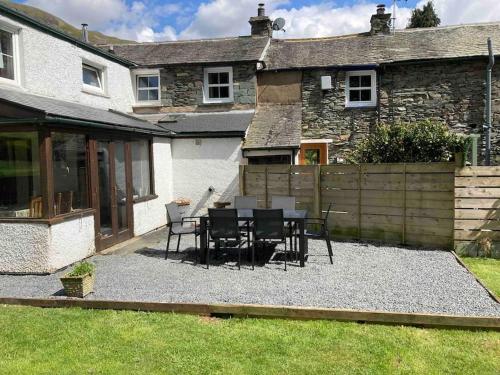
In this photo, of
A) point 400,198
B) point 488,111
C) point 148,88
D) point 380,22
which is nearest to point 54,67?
point 148,88

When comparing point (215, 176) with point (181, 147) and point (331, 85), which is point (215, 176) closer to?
point (181, 147)

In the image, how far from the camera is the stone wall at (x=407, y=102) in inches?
570

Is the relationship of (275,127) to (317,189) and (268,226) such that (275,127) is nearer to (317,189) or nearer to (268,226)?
(317,189)

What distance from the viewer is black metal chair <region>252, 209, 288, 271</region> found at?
7877mm

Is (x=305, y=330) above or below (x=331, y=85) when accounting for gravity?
below

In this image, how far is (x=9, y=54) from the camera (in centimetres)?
915

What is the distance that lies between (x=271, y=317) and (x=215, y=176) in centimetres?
814

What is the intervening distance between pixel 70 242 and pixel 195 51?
1026 centimetres

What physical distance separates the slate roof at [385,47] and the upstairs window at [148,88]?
13.4ft

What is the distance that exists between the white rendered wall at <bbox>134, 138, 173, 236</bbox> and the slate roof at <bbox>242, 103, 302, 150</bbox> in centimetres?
238

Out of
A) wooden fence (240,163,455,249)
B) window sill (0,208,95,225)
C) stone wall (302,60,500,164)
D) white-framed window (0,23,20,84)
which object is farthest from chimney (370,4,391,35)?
window sill (0,208,95,225)

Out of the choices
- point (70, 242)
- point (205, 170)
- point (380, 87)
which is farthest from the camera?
point (380, 87)

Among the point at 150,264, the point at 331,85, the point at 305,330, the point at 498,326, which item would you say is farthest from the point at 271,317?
the point at 331,85

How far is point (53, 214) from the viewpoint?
7.91m
